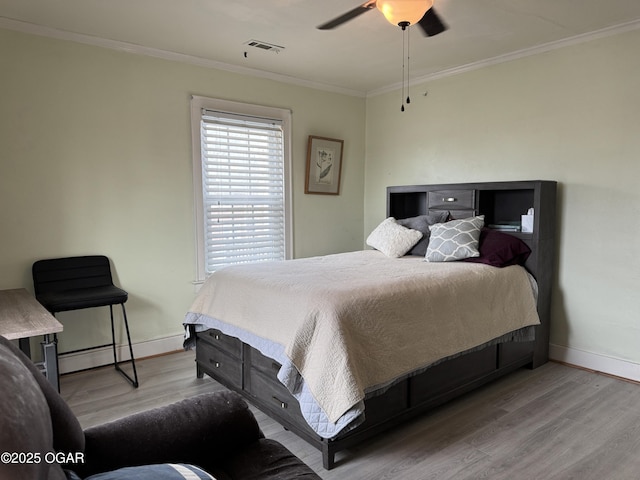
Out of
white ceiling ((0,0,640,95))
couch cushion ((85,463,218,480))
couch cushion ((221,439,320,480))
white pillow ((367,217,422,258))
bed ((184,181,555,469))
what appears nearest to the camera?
couch cushion ((85,463,218,480))

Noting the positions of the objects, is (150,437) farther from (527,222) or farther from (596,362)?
(596,362)

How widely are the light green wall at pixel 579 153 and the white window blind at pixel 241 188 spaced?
5.79 ft

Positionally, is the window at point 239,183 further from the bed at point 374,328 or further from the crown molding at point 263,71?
the bed at point 374,328

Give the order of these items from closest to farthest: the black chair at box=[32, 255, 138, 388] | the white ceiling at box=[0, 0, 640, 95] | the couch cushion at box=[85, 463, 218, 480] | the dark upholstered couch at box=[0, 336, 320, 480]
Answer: the dark upholstered couch at box=[0, 336, 320, 480] → the couch cushion at box=[85, 463, 218, 480] → the white ceiling at box=[0, 0, 640, 95] → the black chair at box=[32, 255, 138, 388]

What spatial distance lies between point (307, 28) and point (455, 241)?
1.89 metres

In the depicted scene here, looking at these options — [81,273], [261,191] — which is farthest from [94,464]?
[261,191]

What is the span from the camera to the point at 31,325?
7.01 ft

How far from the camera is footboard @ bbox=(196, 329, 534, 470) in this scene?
232 centimetres

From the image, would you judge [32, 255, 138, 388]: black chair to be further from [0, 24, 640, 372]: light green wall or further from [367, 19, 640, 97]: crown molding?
[367, 19, 640, 97]: crown molding

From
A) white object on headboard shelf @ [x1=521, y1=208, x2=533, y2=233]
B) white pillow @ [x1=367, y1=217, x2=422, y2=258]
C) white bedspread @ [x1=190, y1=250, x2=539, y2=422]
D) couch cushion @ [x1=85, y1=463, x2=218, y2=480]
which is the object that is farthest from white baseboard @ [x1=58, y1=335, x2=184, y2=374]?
white object on headboard shelf @ [x1=521, y1=208, x2=533, y2=233]

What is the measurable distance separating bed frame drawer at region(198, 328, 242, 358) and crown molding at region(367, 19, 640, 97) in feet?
10.3

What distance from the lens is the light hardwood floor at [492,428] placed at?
2.17 m

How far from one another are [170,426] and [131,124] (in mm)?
2804

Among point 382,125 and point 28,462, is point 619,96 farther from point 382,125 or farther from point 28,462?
point 28,462
